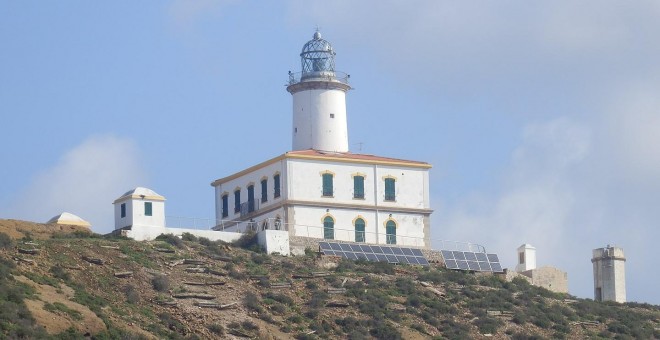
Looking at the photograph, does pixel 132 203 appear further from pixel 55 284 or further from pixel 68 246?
pixel 55 284

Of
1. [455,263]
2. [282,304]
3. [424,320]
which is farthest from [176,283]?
[455,263]

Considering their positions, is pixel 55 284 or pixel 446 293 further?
pixel 446 293

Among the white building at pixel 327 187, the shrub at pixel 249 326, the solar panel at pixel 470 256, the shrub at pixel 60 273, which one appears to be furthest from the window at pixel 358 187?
the shrub at pixel 60 273

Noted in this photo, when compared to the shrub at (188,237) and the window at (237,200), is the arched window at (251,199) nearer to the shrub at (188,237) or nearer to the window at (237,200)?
the window at (237,200)

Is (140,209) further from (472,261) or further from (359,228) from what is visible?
(472,261)

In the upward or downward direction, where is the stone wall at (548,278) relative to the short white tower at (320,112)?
A: downward

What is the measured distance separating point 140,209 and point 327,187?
9.25 meters

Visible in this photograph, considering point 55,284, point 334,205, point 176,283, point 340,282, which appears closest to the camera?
point 55,284

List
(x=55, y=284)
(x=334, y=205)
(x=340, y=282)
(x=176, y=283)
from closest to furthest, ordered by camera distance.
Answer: (x=55, y=284) < (x=176, y=283) < (x=340, y=282) < (x=334, y=205)

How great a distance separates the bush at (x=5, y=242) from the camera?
202 ft

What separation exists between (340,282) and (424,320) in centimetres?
387

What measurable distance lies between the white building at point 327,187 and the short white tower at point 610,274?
311 inches

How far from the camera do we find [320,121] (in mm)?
79125

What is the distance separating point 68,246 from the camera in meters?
64.2
